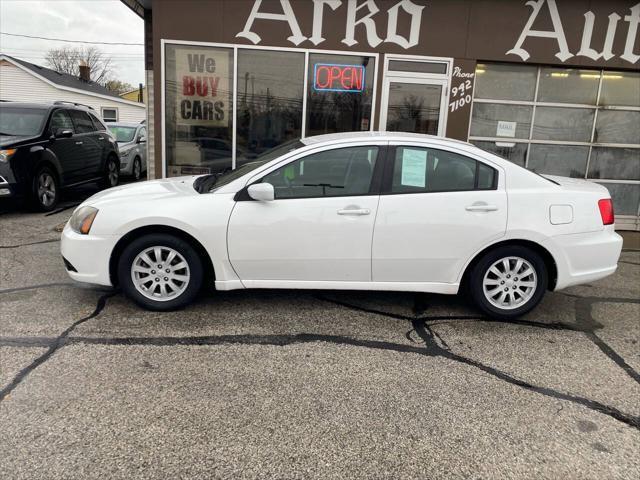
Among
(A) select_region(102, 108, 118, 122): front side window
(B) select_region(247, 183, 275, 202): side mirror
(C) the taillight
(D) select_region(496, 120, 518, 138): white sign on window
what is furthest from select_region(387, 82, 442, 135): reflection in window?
(A) select_region(102, 108, 118, 122): front side window

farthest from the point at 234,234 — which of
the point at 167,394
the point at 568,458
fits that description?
the point at 568,458

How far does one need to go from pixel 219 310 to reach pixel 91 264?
3.71 feet

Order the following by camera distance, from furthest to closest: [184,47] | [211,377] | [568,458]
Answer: [184,47] → [211,377] → [568,458]

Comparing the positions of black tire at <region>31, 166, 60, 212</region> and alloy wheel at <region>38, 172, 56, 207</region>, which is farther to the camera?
alloy wheel at <region>38, 172, 56, 207</region>

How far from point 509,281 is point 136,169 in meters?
11.6

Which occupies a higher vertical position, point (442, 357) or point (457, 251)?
point (457, 251)

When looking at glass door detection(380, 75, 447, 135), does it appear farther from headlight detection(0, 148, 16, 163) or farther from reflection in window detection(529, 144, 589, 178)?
headlight detection(0, 148, 16, 163)

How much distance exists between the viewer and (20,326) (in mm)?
4145

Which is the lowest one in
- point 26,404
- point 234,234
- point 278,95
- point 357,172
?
point 26,404

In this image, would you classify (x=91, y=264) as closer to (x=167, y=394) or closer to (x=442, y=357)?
(x=167, y=394)

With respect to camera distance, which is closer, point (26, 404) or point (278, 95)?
point (26, 404)

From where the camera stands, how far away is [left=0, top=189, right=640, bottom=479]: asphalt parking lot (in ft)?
8.71

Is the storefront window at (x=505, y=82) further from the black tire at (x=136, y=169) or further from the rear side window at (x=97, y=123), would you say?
the black tire at (x=136, y=169)

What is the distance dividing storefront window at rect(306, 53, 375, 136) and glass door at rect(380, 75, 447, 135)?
0.97ft
